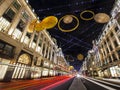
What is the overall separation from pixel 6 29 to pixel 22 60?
24.5 feet

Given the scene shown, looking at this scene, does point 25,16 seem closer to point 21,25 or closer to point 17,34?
point 21,25

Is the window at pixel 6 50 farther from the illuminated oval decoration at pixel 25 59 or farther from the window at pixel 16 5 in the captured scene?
the window at pixel 16 5

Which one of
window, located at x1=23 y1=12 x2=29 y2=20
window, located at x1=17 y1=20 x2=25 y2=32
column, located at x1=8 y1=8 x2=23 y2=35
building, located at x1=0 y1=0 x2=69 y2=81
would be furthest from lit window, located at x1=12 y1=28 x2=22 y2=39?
window, located at x1=23 y1=12 x2=29 y2=20

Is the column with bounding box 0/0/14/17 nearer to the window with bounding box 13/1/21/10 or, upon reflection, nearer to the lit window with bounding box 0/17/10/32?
the lit window with bounding box 0/17/10/32

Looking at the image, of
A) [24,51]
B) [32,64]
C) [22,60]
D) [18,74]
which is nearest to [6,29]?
[24,51]

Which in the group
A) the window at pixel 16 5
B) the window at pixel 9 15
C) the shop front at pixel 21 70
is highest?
the window at pixel 16 5

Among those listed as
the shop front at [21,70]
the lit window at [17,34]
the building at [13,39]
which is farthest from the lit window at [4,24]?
the shop front at [21,70]

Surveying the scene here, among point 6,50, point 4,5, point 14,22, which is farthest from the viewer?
point 14,22

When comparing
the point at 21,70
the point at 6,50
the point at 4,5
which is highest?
the point at 4,5

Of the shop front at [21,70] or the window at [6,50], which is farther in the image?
the shop front at [21,70]

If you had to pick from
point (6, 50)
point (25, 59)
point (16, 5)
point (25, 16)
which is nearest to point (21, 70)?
point (25, 59)

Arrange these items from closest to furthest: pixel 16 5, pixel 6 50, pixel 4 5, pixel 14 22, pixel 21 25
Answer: pixel 4 5, pixel 6 50, pixel 14 22, pixel 16 5, pixel 21 25

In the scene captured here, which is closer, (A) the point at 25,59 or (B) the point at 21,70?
(B) the point at 21,70

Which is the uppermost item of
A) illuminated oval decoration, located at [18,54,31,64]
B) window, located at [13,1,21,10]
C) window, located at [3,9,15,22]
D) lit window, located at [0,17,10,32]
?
window, located at [13,1,21,10]
